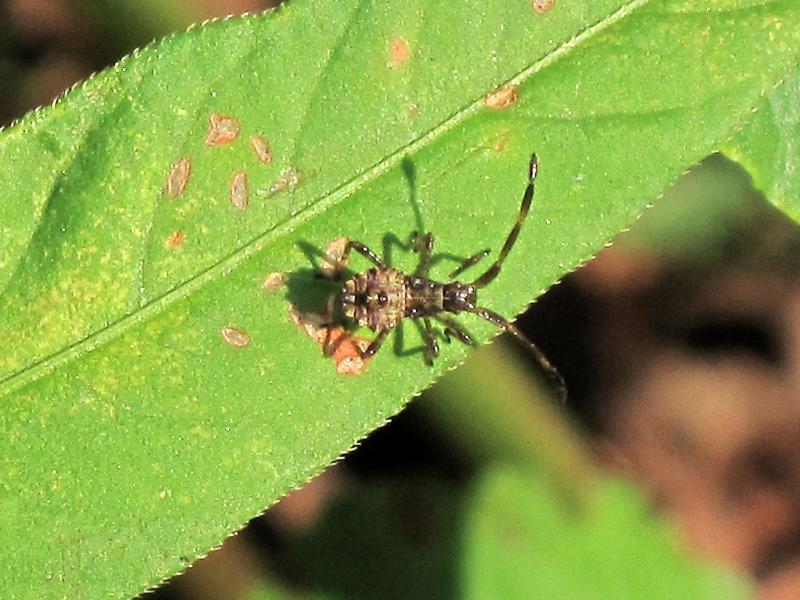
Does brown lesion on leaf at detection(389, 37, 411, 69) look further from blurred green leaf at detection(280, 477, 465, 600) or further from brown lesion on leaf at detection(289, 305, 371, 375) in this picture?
blurred green leaf at detection(280, 477, 465, 600)

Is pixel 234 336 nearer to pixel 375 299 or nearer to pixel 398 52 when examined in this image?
pixel 375 299

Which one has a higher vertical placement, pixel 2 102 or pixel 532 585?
pixel 2 102

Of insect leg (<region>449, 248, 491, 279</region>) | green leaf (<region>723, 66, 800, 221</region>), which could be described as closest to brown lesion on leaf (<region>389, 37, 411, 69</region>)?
insect leg (<region>449, 248, 491, 279</region>)

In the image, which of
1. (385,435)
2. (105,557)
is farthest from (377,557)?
(105,557)

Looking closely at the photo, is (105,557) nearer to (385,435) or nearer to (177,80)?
(177,80)

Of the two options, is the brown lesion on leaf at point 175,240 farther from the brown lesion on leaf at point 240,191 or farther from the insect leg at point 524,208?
the insect leg at point 524,208

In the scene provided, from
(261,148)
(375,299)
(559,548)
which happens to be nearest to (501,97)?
(261,148)

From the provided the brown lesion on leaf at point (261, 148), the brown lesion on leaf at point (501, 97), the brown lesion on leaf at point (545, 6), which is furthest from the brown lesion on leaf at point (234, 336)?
the brown lesion on leaf at point (545, 6)
